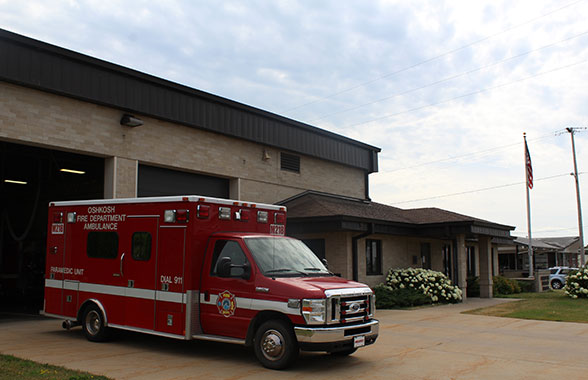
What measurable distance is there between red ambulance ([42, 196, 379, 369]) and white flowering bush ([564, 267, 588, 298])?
16690 mm

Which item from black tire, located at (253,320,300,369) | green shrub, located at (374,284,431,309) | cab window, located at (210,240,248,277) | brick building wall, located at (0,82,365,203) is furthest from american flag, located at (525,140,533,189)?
black tire, located at (253,320,300,369)

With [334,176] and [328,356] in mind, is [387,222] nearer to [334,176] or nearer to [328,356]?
[334,176]

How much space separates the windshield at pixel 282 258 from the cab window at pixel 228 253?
0.21m

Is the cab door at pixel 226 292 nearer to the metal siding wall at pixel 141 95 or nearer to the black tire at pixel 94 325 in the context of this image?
the black tire at pixel 94 325

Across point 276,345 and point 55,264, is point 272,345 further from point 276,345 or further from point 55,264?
point 55,264

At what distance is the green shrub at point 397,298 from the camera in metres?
19.3

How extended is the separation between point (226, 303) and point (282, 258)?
4.00 ft

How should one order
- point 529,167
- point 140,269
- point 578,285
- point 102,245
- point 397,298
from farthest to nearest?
point 529,167
point 578,285
point 397,298
point 102,245
point 140,269

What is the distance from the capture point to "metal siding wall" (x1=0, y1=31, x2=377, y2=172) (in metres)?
14.7

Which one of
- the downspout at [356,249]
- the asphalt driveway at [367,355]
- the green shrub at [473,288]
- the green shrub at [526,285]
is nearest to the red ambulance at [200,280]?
the asphalt driveway at [367,355]

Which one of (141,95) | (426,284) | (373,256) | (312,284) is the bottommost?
(426,284)

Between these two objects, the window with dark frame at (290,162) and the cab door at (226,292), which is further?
the window with dark frame at (290,162)

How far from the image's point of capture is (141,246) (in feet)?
34.6

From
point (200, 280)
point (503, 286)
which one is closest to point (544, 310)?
point (503, 286)
